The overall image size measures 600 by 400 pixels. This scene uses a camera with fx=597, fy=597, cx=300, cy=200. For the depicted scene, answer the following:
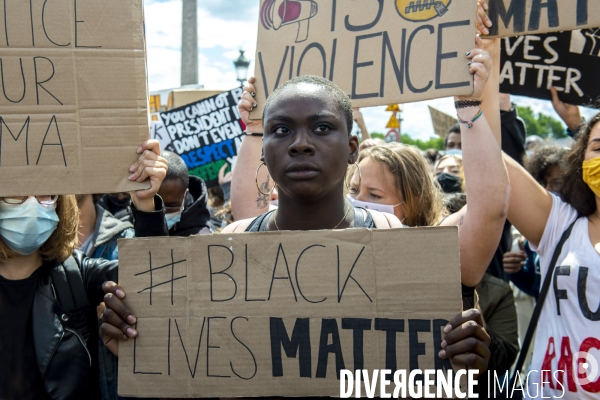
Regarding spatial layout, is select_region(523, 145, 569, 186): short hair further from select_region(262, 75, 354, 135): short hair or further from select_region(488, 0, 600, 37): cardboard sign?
select_region(262, 75, 354, 135): short hair

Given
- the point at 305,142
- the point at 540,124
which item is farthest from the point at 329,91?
the point at 540,124

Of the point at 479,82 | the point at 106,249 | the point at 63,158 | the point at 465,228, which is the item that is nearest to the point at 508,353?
the point at 465,228

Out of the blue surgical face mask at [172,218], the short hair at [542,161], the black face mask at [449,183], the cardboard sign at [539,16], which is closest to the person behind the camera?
the cardboard sign at [539,16]

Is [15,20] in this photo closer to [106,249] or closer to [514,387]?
[106,249]

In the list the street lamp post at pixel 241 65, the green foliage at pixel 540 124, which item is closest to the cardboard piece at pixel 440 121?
the street lamp post at pixel 241 65

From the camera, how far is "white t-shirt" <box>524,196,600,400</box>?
95.2 inches

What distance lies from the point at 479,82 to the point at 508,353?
5.92ft

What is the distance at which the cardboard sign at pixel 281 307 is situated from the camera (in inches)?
75.8

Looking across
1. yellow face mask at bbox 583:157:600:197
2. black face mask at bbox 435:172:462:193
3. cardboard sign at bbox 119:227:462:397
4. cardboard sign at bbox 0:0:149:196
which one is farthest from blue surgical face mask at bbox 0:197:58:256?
black face mask at bbox 435:172:462:193

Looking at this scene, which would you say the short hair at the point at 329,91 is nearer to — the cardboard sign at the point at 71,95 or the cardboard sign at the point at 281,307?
the cardboard sign at the point at 281,307

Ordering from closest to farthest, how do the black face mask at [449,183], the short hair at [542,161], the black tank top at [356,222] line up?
the black tank top at [356,222] < the black face mask at [449,183] < the short hair at [542,161]

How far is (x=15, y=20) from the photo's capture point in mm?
2311

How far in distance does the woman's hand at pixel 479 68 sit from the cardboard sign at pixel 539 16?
28 centimetres

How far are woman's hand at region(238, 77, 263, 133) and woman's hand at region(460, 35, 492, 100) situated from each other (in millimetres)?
1012
